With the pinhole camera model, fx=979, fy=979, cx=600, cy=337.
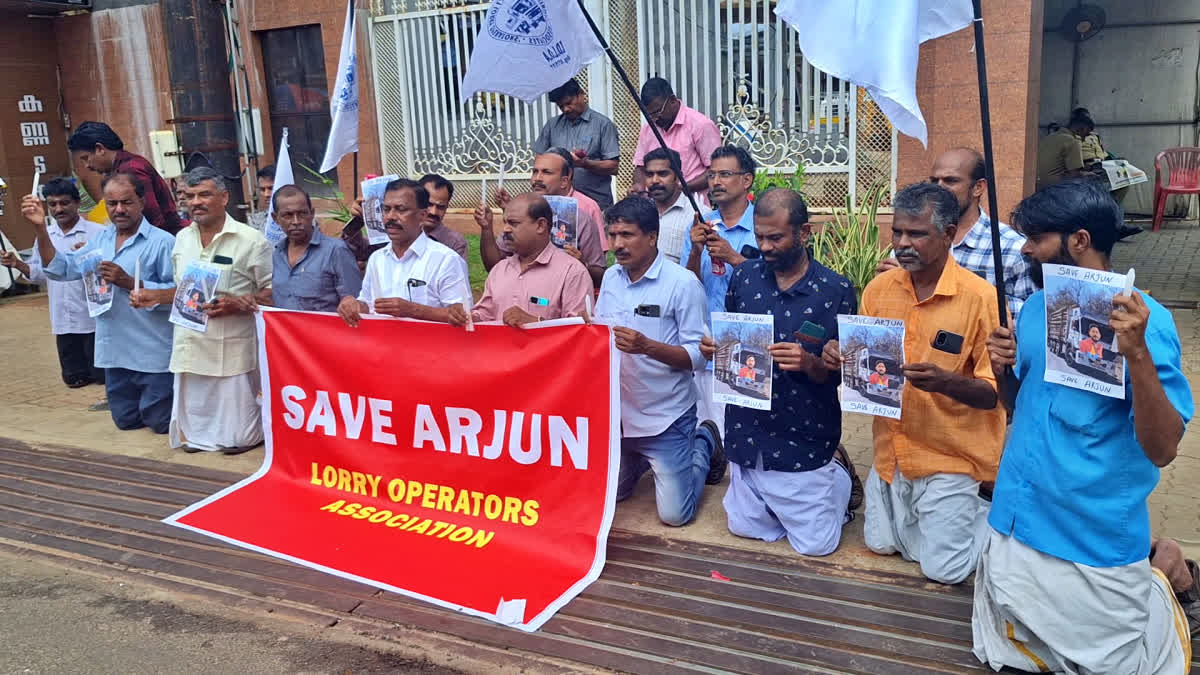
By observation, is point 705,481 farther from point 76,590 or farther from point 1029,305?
point 76,590

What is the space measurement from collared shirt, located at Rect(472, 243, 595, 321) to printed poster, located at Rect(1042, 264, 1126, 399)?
2.34 meters

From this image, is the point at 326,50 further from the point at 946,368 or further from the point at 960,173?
the point at 946,368

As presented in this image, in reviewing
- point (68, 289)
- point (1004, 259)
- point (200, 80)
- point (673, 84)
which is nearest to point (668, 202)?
point (1004, 259)

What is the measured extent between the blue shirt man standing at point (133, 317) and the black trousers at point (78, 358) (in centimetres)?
150

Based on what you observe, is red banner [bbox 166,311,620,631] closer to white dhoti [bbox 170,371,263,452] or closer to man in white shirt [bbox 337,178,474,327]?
man in white shirt [bbox 337,178,474,327]

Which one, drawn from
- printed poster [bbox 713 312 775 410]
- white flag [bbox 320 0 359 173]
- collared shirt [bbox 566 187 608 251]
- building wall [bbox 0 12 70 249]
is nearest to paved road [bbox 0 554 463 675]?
printed poster [bbox 713 312 775 410]

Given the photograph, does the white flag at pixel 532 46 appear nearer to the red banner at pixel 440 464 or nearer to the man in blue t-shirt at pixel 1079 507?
the red banner at pixel 440 464

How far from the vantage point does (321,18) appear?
35.4ft

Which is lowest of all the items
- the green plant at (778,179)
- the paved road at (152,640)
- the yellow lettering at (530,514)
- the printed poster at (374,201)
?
the paved road at (152,640)

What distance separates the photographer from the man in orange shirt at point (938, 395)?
3.75m

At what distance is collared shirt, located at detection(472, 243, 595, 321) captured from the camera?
192 inches

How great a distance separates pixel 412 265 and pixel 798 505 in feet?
7.87

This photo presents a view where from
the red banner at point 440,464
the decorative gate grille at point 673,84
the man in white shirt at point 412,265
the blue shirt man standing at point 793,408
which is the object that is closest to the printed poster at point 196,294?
the red banner at point 440,464

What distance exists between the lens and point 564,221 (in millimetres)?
5516
